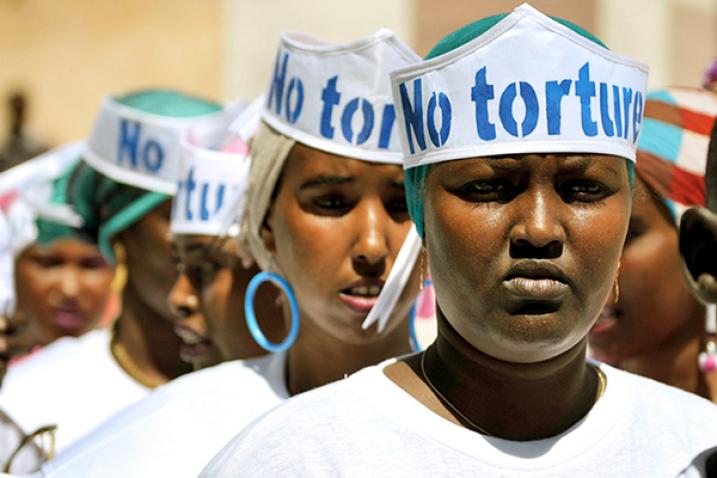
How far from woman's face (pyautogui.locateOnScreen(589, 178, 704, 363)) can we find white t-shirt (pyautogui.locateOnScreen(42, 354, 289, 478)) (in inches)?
36.2

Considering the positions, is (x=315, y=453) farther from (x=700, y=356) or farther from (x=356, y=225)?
(x=700, y=356)

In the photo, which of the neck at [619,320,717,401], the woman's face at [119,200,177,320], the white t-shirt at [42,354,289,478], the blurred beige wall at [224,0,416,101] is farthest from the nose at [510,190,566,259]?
the blurred beige wall at [224,0,416,101]

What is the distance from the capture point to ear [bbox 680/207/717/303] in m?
2.51

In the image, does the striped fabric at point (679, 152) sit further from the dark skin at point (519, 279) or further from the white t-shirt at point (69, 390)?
the white t-shirt at point (69, 390)

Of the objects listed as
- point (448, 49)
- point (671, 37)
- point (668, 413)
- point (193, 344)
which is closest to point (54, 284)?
point (193, 344)

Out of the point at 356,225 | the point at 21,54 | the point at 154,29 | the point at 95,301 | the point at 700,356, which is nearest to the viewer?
the point at 356,225

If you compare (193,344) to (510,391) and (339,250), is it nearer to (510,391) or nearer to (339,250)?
(339,250)

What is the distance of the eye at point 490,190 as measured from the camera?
2590mm

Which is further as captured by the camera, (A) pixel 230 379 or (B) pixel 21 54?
(B) pixel 21 54

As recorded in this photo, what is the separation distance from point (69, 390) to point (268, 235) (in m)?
1.77

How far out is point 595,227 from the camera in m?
2.61

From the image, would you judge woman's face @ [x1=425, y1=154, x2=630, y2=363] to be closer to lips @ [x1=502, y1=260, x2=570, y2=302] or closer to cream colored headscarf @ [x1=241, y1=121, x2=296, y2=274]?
lips @ [x1=502, y1=260, x2=570, y2=302]

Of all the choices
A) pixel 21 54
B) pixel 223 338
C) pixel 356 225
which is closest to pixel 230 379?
pixel 356 225

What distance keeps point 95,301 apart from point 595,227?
4590 mm
